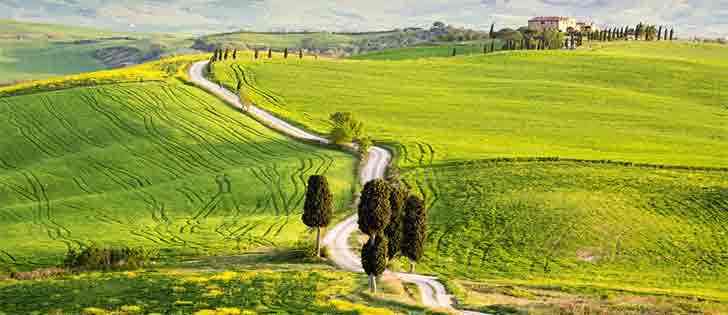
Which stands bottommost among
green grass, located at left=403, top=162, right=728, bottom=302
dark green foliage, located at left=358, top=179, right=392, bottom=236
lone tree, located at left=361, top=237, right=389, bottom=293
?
green grass, located at left=403, top=162, right=728, bottom=302

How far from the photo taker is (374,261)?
47.8 metres

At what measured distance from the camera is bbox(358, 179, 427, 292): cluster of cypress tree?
51844 mm

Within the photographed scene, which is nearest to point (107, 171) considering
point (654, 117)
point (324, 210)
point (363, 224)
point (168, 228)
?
point (168, 228)

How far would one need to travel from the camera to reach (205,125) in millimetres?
110750

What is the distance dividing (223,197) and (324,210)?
76.1ft

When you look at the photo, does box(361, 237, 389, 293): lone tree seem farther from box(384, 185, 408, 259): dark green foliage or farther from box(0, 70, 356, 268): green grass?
box(0, 70, 356, 268): green grass

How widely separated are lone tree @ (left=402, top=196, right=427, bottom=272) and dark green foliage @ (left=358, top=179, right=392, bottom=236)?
2.76m

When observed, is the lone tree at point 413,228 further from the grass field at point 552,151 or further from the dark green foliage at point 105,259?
the dark green foliage at point 105,259

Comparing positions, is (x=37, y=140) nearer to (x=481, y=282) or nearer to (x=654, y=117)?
(x=481, y=282)

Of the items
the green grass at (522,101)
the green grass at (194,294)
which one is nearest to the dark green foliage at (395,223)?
the green grass at (194,294)

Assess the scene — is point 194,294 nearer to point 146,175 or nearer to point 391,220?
point 391,220

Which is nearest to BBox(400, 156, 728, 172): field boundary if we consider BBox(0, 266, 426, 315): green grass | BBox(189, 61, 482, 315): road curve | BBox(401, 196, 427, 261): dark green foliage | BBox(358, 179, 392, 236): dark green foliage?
BBox(189, 61, 482, 315): road curve

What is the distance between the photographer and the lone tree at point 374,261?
157 feet

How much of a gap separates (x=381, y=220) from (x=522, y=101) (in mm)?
95424
